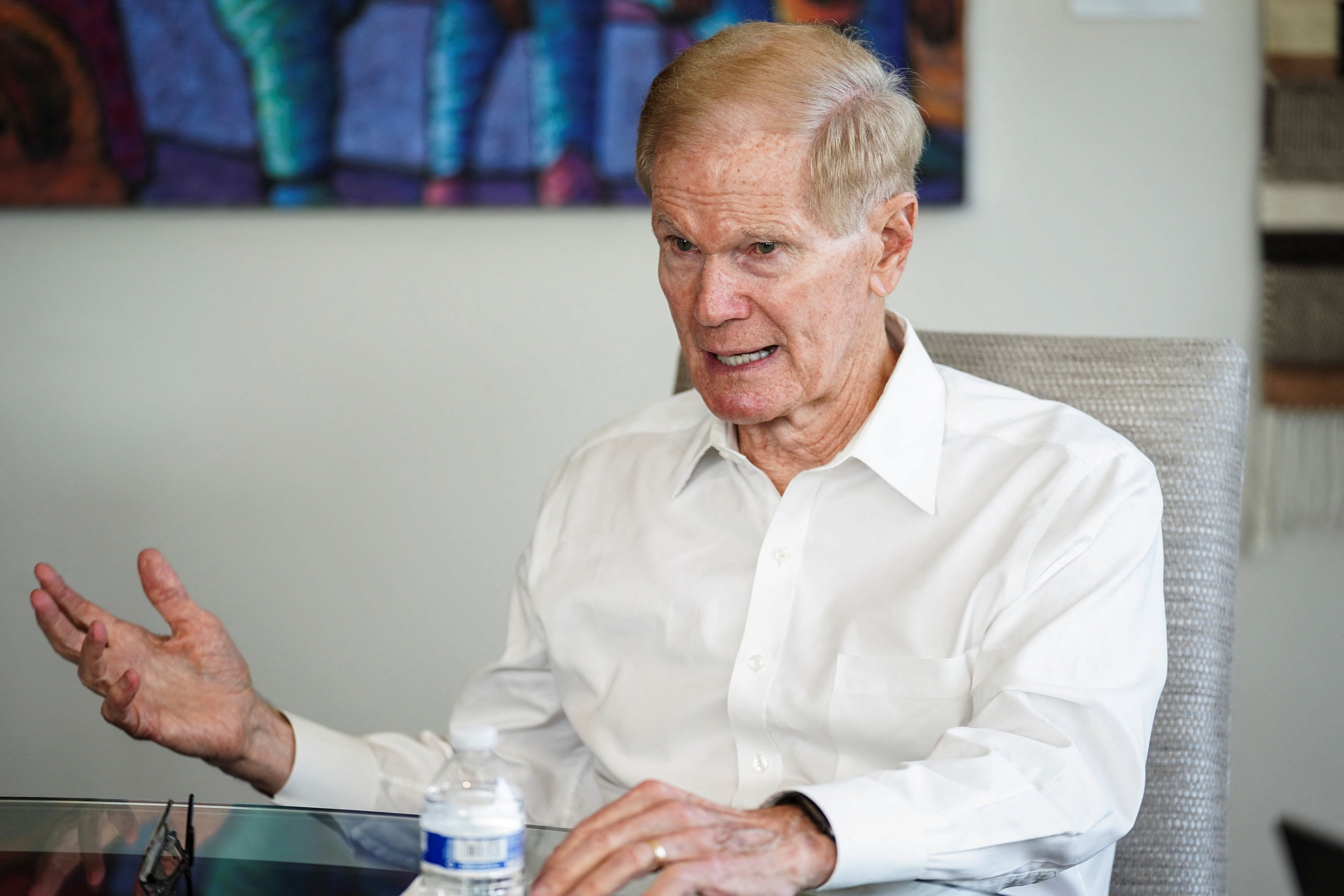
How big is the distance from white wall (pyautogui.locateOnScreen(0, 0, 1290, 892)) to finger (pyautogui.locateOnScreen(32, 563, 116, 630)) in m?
1.04

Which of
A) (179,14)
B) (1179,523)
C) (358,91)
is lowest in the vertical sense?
(1179,523)

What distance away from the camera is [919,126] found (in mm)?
1422

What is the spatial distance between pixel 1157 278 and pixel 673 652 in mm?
1243

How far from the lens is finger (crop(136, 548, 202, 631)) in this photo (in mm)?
1315

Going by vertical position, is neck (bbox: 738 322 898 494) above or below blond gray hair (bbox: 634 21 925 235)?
below

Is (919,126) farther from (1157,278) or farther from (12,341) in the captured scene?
(12,341)

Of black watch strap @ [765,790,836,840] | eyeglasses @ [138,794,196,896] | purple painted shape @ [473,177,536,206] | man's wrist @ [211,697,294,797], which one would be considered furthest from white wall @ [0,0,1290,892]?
black watch strap @ [765,790,836,840]

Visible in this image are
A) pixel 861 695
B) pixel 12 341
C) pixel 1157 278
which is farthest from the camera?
pixel 12 341

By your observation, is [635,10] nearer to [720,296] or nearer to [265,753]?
[720,296]

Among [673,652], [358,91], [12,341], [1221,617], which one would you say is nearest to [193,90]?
[358,91]

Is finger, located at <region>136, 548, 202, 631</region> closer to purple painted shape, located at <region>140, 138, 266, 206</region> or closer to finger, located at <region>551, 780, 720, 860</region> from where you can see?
finger, located at <region>551, 780, 720, 860</region>

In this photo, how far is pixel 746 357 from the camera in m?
1.37

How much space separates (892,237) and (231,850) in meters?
0.88

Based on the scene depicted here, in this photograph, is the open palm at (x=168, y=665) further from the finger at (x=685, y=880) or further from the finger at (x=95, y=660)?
the finger at (x=685, y=880)
